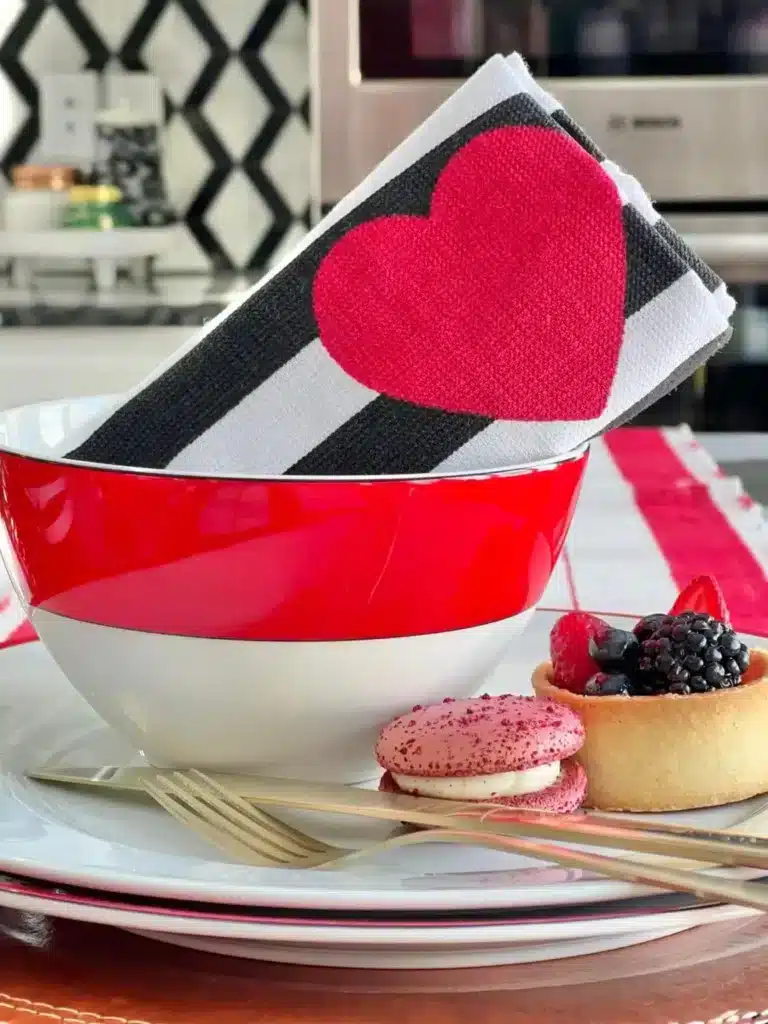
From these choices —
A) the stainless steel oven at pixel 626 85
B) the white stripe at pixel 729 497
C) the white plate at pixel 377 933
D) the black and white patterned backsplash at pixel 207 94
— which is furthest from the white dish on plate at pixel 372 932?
the black and white patterned backsplash at pixel 207 94

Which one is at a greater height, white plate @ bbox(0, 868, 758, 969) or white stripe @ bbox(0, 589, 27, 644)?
white plate @ bbox(0, 868, 758, 969)

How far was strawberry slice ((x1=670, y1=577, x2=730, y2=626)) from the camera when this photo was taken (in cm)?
57

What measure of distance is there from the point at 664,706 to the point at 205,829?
0.16m

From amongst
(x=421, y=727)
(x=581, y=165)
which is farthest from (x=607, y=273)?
(x=421, y=727)

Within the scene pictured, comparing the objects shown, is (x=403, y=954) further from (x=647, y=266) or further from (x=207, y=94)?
(x=207, y=94)

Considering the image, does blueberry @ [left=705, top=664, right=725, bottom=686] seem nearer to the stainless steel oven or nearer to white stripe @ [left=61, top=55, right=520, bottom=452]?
white stripe @ [left=61, top=55, right=520, bottom=452]

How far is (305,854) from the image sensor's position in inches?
14.8

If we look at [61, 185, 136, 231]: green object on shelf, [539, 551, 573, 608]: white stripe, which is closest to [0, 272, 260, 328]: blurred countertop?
[61, 185, 136, 231]: green object on shelf

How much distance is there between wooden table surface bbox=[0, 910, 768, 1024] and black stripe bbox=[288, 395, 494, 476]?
0.54 feet

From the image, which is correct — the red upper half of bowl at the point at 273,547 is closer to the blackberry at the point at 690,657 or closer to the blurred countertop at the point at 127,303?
the blackberry at the point at 690,657

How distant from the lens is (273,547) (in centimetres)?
43

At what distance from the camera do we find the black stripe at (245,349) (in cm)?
49

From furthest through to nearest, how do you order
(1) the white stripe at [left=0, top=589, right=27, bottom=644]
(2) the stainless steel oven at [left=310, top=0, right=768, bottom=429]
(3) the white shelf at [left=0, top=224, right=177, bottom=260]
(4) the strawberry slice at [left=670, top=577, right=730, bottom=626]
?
(3) the white shelf at [left=0, top=224, right=177, bottom=260] → (2) the stainless steel oven at [left=310, top=0, right=768, bottom=429] → (1) the white stripe at [left=0, top=589, right=27, bottom=644] → (4) the strawberry slice at [left=670, top=577, right=730, bottom=626]

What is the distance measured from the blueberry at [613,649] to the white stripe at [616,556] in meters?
0.22
